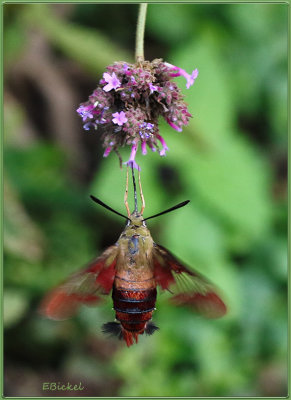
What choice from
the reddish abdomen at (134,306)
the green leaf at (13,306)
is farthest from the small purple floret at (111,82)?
the green leaf at (13,306)

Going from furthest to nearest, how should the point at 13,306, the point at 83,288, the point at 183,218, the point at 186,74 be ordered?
the point at 183,218 → the point at 13,306 → the point at 83,288 → the point at 186,74

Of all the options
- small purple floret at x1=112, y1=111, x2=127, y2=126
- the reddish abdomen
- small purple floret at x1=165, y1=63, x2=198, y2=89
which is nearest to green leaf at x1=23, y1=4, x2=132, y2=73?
small purple floret at x1=165, y1=63, x2=198, y2=89

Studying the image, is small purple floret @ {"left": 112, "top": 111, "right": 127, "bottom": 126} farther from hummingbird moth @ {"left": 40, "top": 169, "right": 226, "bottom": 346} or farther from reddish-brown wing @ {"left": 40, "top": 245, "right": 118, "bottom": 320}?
reddish-brown wing @ {"left": 40, "top": 245, "right": 118, "bottom": 320}

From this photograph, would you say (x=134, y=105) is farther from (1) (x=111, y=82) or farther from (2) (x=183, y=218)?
(2) (x=183, y=218)

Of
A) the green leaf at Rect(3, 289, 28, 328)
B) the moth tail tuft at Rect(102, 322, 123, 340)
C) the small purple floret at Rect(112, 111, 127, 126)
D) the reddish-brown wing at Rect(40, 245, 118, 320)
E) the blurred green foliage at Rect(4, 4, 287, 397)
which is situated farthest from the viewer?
the blurred green foliage at Rect(4, 4, 287, 397)

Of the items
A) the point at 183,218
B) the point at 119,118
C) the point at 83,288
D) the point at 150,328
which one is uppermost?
the point at 183,218

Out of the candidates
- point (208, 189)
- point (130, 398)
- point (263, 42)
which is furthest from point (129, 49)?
point (130, 398)

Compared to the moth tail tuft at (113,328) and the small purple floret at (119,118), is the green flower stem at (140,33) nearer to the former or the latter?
the small purple floret at (119,118)

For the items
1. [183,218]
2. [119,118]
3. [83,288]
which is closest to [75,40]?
[183,218]
